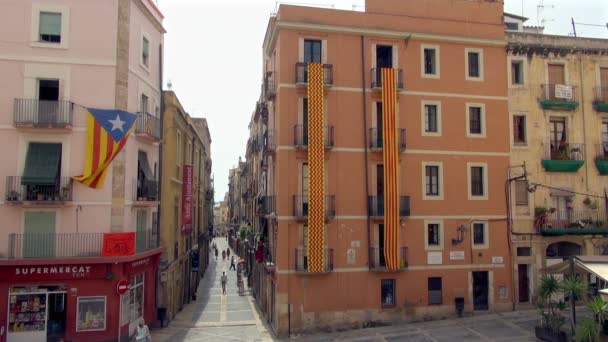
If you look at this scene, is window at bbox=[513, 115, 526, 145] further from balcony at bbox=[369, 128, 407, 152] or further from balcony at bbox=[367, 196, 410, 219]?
balcony at bbox=[367, 196, 410, 219]

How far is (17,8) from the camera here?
2262 cm

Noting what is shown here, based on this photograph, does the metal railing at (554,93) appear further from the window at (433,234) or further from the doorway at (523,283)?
the window at (433,234)

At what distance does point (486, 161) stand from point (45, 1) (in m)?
24.8

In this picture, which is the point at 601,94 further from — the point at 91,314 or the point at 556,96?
the point at 91,314

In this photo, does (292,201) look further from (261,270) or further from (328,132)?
(261,270)

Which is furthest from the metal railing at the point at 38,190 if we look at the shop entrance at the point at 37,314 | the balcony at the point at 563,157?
the balcony at the point at 563,157

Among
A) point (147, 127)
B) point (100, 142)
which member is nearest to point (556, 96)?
point (147, 127)

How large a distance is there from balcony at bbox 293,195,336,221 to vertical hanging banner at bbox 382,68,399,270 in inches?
116

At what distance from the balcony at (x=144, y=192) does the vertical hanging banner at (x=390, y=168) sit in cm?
1249

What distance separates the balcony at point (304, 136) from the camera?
85.9 ft

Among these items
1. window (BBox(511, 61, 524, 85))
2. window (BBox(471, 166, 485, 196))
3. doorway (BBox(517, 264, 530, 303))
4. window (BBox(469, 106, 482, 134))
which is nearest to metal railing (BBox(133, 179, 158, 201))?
window (BBox(471, 166, 485, 196))

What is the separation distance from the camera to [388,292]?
26953mm

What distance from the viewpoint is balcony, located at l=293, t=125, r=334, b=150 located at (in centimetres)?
2617

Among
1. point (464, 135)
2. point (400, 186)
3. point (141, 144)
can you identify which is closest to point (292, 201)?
point (400, 186)
